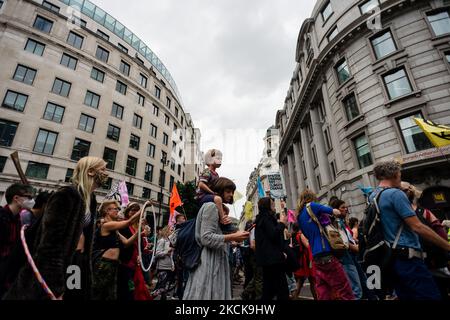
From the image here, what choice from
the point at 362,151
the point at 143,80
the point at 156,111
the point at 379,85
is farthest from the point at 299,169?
the point at 143,80

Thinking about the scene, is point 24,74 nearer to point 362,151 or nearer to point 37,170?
point 37,170

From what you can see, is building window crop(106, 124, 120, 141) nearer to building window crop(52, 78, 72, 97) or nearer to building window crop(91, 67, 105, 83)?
building window crop(52, 78, 72, 97)

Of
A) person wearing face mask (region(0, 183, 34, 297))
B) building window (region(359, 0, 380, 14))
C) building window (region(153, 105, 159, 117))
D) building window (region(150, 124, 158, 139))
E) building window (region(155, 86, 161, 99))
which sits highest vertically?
building window (region(155, 86, 161, 99))

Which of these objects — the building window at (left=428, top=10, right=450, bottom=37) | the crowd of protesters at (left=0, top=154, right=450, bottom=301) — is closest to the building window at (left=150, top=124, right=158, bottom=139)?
the crowd of protesters at (left=0, top=154, right=450, bottom=301)

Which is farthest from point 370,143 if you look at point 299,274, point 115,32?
point 115,32

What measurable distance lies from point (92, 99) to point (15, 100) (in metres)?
6.90

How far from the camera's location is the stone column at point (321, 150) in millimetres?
20250

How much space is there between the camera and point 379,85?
14828mm

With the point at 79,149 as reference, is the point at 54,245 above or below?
below

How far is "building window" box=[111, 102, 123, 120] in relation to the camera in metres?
27.8

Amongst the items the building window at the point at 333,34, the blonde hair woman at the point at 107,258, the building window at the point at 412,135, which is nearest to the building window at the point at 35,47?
the building window at the point at 333,34

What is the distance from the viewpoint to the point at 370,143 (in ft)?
47.9

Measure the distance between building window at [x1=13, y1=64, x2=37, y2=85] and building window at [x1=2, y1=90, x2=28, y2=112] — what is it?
5.46ft
